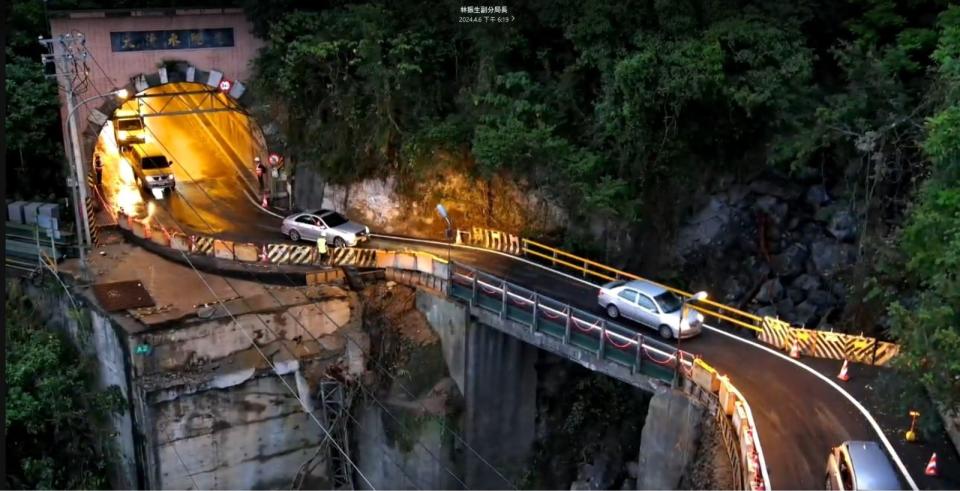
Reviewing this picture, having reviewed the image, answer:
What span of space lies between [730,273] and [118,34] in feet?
76.9

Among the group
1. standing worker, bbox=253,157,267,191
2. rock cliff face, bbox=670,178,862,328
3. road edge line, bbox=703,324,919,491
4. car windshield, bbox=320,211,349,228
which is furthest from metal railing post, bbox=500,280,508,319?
standing worker, bbox=253,157,267,191

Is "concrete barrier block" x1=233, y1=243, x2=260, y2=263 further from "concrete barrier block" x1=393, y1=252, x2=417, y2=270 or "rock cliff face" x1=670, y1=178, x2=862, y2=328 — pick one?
"rock cliff face" x1=670, y1=178, x2=862, y2=328

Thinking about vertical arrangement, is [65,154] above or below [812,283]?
above

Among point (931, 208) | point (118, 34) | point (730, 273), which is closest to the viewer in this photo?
point (931, 208)

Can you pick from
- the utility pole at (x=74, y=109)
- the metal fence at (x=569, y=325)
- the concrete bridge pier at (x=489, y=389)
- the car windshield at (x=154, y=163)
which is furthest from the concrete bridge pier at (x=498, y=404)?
the car windshield at (x=154, y=163)

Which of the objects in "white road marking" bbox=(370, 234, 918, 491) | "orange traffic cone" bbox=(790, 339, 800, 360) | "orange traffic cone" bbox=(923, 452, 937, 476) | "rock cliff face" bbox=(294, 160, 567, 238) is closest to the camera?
"orange traffic cone" bbox=(923, 452, 937, 476)

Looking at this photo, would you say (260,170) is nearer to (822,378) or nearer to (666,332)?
(666,332)

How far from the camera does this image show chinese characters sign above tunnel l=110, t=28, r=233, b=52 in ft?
99.6

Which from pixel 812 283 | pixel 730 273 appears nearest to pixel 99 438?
pixel 730 273

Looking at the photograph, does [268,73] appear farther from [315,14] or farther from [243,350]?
[243,350]

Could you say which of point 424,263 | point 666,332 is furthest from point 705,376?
point 424,263

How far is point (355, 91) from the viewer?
31.2m

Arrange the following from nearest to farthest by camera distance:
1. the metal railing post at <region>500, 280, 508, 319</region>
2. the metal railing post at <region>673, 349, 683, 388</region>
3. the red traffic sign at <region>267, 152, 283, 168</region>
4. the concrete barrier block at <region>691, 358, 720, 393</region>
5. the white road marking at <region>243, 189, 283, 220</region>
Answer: the concrete barrier block at <region>691, 358, 720, 393</region>
the metal railing post at <region>673, 349, 683, 388</region>
the metal railing post at <region>500, 280, 508, 319</region>
the white road marking at <region>243, 189, 283, 220</region>
the red traffic sign at <region>267, 152, 283, 168</region>

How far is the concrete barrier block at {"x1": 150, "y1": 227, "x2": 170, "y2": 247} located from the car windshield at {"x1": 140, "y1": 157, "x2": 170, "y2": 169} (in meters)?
7.10
